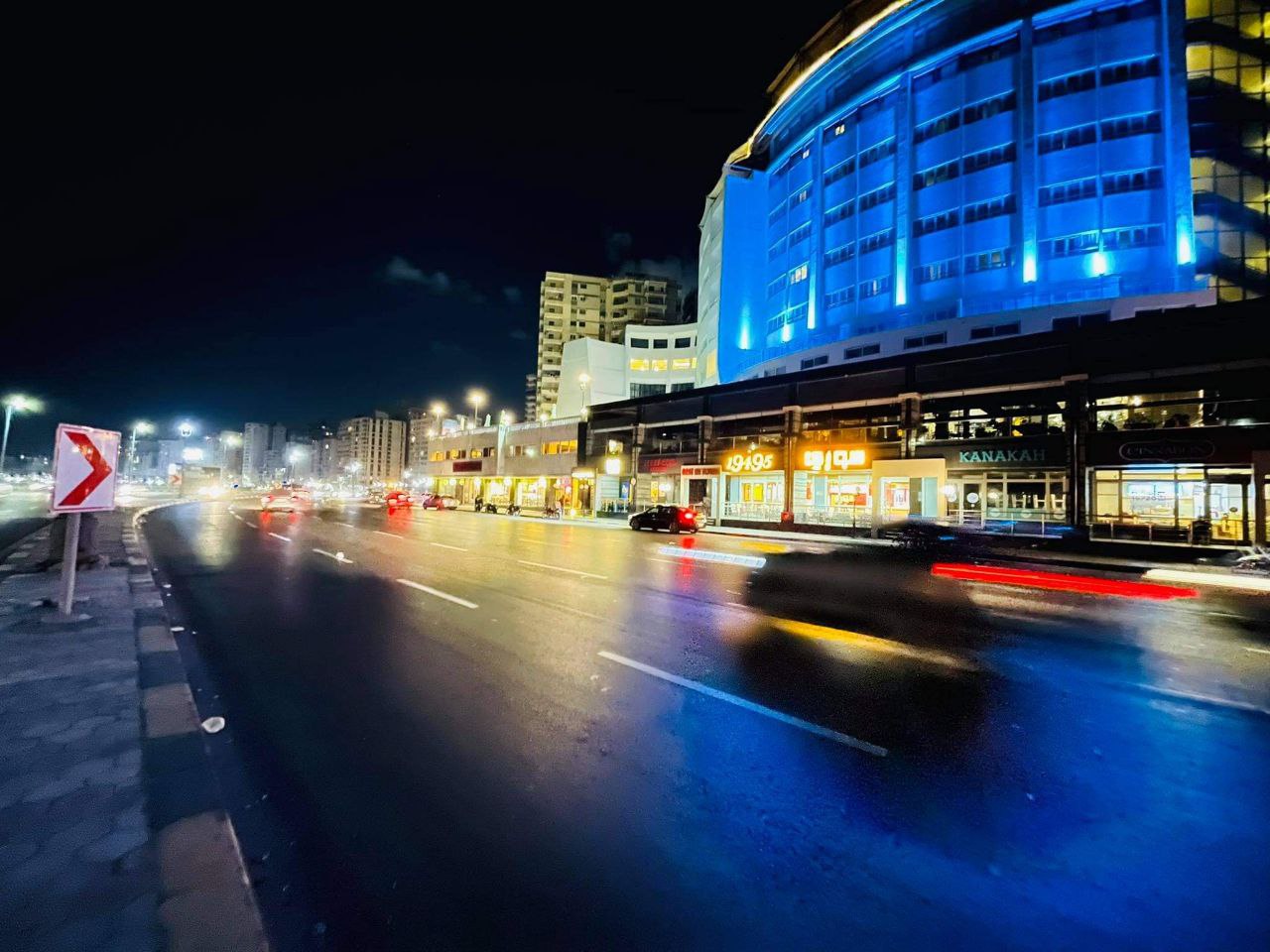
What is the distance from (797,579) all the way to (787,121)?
62125 millimetres

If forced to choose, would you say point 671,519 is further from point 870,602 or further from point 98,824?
point 98,824

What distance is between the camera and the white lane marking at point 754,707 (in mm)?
4320

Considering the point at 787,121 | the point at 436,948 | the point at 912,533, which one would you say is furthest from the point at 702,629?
the point at 787,121

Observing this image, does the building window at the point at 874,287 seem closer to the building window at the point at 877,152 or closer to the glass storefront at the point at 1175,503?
the building window at the point at 877,152

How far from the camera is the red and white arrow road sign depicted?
22.5ft

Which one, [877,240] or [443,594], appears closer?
[443,594]

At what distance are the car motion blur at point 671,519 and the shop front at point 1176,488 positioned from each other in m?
17.5

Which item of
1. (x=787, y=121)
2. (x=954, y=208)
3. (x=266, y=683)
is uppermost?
(x=787, y=121)

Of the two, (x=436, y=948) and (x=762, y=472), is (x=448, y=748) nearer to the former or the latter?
(x=436, y=948)

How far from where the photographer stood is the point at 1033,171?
3928 centimetres

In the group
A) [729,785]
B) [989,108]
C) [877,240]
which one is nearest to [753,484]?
[877,240]

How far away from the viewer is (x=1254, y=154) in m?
39.0

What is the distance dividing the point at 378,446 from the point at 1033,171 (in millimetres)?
188983

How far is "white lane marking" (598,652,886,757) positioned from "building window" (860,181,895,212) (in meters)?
52.5
